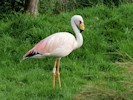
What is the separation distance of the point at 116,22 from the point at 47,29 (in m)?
1.43

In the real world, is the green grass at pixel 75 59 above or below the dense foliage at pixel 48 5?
below

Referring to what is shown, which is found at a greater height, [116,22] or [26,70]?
[116,22]

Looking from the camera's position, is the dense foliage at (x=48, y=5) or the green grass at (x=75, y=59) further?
the dense foliage at (x=48, y=5)

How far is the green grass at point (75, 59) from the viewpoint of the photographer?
17.5 feet

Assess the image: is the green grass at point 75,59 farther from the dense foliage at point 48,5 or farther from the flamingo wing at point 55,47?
the dense foliage at point 48,5

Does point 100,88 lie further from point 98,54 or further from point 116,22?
point 116,22

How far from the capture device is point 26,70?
22.0 feet

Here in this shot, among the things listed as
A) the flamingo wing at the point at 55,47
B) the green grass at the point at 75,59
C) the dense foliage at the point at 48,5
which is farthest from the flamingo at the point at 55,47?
the dense foliage at the point at 48,5

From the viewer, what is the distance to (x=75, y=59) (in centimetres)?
717

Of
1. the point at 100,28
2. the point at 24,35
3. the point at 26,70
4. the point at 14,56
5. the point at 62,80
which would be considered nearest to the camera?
the point at 62,80

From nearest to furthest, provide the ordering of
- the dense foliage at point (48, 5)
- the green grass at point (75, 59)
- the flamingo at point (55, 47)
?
the green grass at point (75, 59)
the flamingo at point (55, 47)
the dense foliage at point (48, 5)

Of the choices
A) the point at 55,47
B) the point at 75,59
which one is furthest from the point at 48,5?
the point at 55,47

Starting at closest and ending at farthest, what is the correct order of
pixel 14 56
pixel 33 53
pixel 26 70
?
pixel 33 53 < pixel 26 70 < pixel 14 56

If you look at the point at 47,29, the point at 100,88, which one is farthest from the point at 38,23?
the point at 100,88
